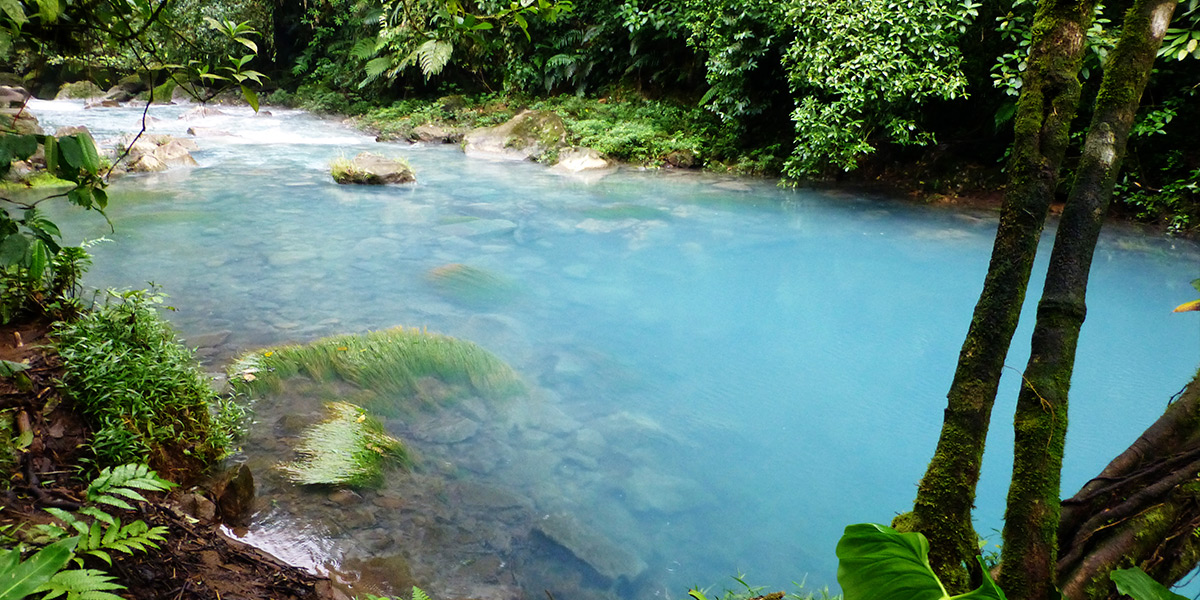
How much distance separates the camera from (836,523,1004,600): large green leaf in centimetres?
120

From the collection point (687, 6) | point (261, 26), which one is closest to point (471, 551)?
point (687, 6)

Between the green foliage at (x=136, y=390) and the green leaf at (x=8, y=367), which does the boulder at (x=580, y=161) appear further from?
the green leaf at (x=8, y=367)

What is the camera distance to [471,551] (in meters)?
2.86

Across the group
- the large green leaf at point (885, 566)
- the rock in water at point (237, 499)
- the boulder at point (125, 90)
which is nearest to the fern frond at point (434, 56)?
the boulder at point (125, 90)

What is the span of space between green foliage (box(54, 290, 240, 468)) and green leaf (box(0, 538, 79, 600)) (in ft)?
4.95

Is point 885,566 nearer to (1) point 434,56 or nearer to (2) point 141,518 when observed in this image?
(2) point 141,518

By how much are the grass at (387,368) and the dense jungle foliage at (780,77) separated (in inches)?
77.6

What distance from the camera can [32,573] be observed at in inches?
47.8

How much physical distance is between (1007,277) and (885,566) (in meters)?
0.69

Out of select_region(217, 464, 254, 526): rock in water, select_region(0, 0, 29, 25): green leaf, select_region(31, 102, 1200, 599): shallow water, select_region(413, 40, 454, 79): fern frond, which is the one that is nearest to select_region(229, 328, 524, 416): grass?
select_region(31, 102, 1200, 599): shallow water

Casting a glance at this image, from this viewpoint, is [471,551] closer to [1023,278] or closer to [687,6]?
[1023,278]

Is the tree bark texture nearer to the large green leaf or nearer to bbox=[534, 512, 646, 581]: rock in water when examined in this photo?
the large green leaf

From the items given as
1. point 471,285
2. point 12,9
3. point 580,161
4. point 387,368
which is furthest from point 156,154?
point 12,9

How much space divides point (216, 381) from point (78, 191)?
219 centimetres
